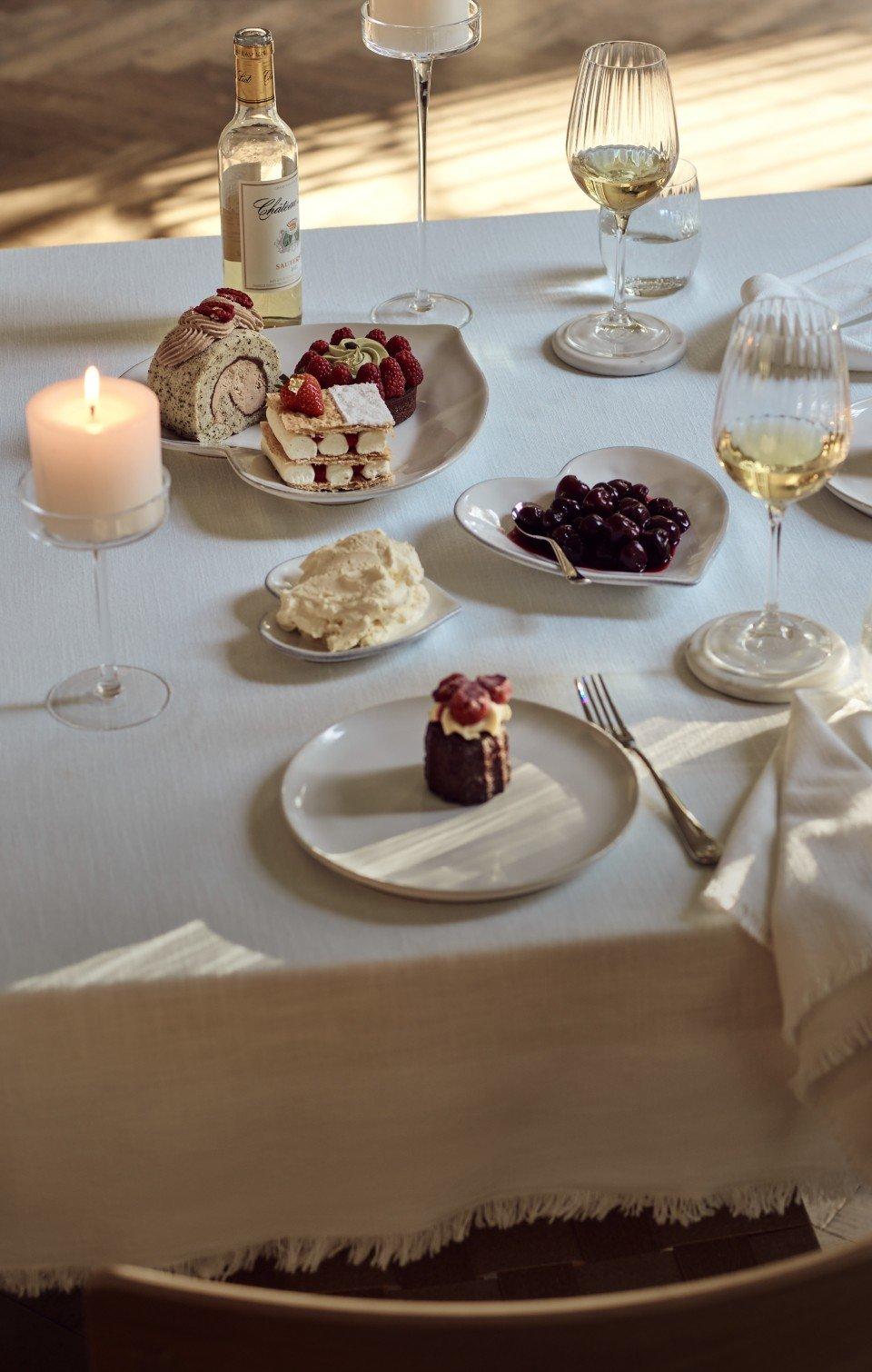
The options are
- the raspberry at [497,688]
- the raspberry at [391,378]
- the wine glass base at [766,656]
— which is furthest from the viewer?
the raspberry at [391,378]

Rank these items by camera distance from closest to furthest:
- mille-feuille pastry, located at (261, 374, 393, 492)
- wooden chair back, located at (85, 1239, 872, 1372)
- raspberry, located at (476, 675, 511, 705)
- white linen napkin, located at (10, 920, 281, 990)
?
1. wooden chair back, located at (85, 1239, 872, 1372)
2. white linen napkin, located at (10, 920, 281, 990)
3. raspberry, located at (476, 675, 511, 705)
4. mille-feuille pastry, located at (261, 374, 393, 492)

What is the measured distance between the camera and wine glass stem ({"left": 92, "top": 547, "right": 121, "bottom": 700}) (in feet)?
3.04

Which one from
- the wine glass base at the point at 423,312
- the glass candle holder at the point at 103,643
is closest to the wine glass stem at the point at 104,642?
the glass candle holder at the point at 103,643

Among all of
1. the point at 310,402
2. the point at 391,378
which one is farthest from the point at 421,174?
the point at 310,402

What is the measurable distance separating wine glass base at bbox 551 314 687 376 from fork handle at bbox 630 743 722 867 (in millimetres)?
617

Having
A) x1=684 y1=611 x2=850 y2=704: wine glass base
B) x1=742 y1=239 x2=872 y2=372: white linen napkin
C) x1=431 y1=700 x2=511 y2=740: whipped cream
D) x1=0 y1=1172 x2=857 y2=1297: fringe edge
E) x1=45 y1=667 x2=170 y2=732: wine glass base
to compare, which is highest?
x1=742 y1=239 x2=872 y2=372: white linen napkin

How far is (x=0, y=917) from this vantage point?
786 mm

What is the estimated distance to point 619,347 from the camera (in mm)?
1403

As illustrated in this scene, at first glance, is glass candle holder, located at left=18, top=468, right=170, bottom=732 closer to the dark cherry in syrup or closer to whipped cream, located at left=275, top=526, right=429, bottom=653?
whipped cream, located at left=275, top=526, right=429, bottom=653

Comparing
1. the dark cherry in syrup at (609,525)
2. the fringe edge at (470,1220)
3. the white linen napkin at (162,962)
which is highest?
the dark cherry in syrup at (609,525)

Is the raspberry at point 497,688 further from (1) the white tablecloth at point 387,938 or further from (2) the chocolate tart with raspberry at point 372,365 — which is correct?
(2) the chocolate tart with raspberry at point 372,365

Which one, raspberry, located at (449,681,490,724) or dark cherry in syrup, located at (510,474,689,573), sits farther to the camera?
dark cherry in syrup, located at (510,474,689,573)

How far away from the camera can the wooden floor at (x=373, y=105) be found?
3844 mm

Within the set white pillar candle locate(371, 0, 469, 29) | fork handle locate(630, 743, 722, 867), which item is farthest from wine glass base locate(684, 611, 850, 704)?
white pillar candle locate(371, 0, 469, 29)
